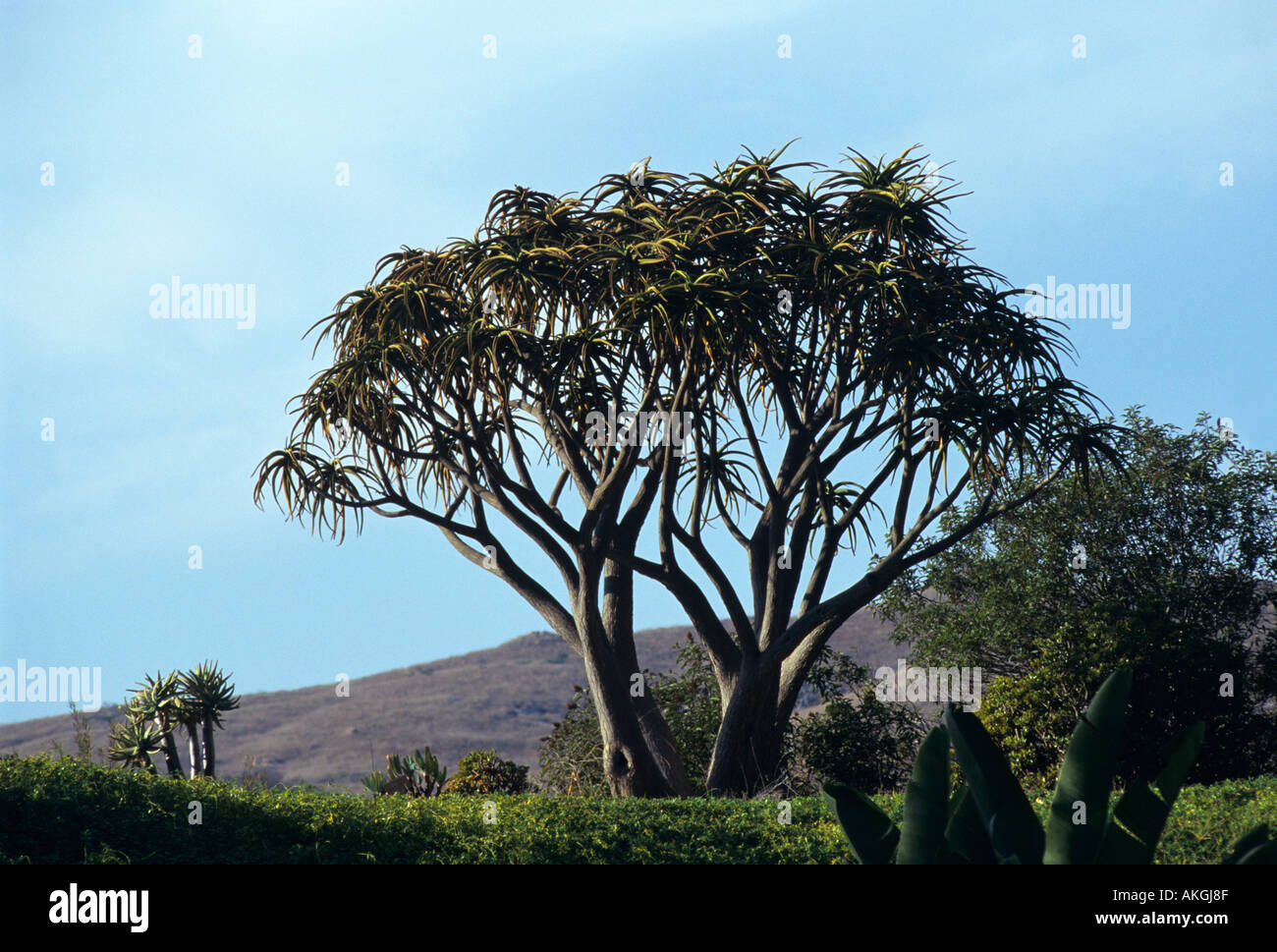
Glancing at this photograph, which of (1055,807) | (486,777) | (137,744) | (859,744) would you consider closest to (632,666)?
(486,777)

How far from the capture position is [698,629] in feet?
45.1

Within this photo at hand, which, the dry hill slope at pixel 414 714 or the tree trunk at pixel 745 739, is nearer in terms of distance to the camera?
the tree trunk at pixel 745 739

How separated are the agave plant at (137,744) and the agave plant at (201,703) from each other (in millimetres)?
444

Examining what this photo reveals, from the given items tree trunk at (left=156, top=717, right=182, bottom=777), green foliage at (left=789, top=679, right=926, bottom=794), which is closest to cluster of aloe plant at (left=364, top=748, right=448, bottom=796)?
tree trunk at (left=156, top=717, right=182, bottom=777)

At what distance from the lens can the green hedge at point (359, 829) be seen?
8.29m

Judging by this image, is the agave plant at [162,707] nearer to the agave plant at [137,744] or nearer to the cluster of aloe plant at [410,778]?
the agave plant at [137,744]

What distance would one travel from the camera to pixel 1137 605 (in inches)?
624

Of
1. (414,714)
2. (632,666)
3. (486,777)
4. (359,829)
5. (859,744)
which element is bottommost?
(414,714)

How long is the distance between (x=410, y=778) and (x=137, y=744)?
11.8 ft

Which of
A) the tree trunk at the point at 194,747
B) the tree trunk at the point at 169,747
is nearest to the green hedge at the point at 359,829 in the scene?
the tree trunk at the point at 194,747

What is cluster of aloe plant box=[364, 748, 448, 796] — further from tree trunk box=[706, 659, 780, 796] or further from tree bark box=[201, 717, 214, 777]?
tree trunk box=[706, 659, 780, 796]

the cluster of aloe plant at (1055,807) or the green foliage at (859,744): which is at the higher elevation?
the cluster of aloe plant at (1055,807)

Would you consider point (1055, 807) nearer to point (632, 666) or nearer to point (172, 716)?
point (632, 666)

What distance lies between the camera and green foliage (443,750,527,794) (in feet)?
49.6
